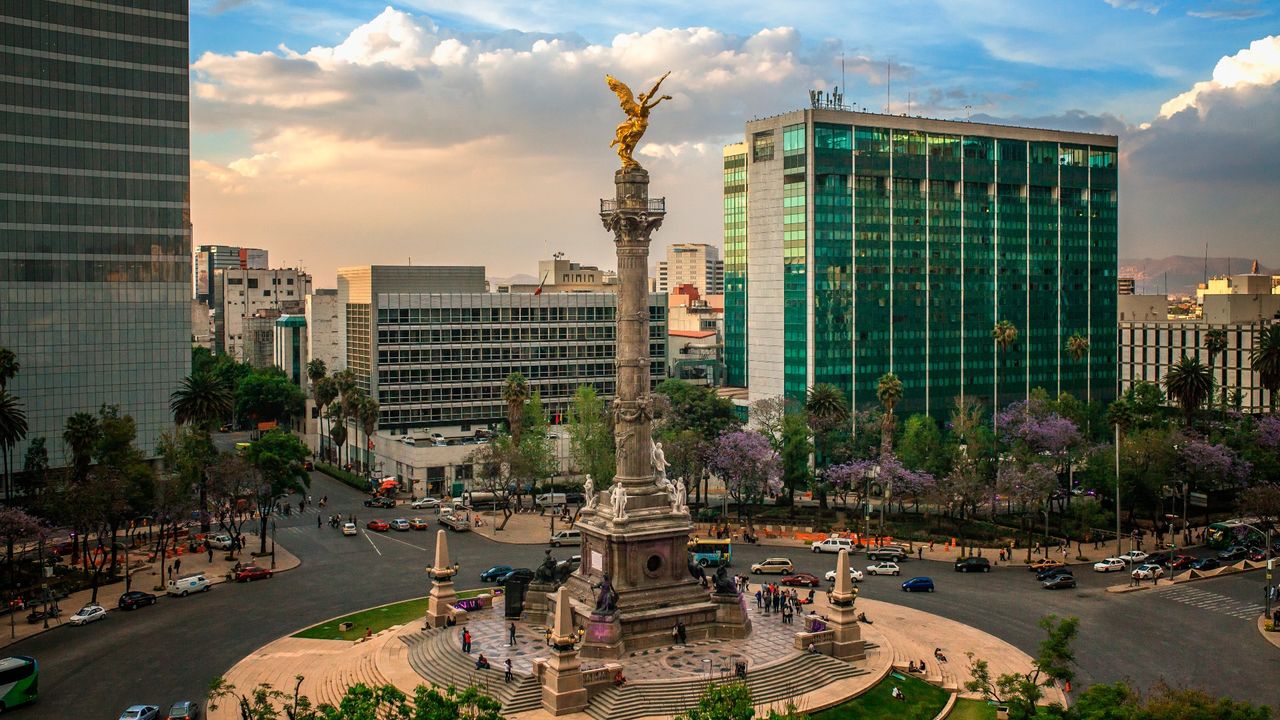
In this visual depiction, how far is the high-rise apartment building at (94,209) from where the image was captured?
100312 mm

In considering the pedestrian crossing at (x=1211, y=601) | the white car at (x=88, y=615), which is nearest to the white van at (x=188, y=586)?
the white car at (x=88, y=615)

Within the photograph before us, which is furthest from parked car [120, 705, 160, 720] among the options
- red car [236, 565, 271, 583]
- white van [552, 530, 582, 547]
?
white van [552, 530, 582, 547]

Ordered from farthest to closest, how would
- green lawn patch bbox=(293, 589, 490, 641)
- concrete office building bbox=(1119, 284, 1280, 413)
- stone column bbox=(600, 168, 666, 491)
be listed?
1. concrete office building bbox=(1119, 284, 1280, 413)
2. green lawn patch bbox=(293, 589, 490, 641)
3. stone column bbox=(600, 168, 666, 491)

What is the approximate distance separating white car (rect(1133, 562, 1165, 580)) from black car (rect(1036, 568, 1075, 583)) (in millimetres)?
4693

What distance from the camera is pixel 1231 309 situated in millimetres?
149250

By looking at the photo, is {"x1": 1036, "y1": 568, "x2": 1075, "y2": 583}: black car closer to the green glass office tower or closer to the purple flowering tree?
the purple flowering tree

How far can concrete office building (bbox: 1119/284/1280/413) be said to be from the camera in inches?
5704

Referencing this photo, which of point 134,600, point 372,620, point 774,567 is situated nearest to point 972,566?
point 774,567

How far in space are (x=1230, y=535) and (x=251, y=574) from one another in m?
82.2

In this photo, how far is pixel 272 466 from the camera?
93.9 meters

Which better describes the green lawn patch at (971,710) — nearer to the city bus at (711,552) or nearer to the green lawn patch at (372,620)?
the city bus at (711,552)

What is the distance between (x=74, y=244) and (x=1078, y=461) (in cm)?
10102

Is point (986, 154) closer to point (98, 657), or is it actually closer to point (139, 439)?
point (139, 439)

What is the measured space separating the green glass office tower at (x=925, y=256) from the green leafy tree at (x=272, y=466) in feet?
196
